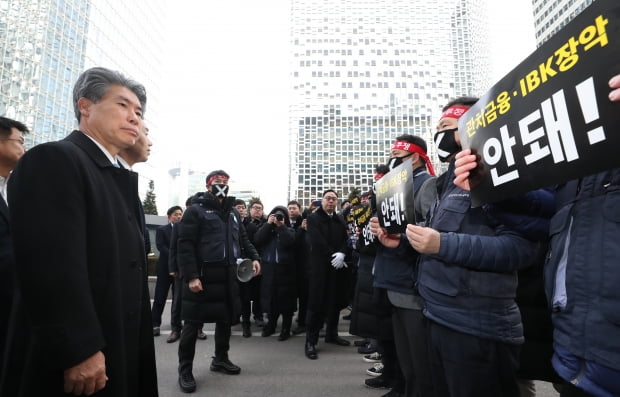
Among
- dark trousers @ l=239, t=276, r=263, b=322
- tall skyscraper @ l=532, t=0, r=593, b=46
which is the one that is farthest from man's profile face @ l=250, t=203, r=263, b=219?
tall skyscraper @ l=532, t=0, r=593, b=46

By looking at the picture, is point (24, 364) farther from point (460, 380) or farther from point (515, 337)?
point (515, 337)

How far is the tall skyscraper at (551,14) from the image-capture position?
69062 millimetres

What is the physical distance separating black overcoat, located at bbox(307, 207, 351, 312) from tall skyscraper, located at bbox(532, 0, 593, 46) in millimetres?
86137

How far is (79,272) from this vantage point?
4.14ft

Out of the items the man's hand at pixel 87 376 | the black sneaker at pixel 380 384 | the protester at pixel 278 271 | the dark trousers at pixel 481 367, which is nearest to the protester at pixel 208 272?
the black sneaker at pixel 380 384

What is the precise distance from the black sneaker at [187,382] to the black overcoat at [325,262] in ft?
5.86

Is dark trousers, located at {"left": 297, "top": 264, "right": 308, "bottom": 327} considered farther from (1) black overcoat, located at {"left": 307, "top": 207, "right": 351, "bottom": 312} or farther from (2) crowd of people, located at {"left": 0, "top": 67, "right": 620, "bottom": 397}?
(2) crowd of people, located at {"left": 0, "top": 67, "right": 620, "bottom": 397}

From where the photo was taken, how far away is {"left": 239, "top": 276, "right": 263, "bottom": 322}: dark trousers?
5914 mm

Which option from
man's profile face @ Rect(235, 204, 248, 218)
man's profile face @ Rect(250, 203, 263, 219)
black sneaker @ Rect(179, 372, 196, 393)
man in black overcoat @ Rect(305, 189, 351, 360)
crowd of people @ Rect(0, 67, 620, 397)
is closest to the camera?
crowd of people @ Rect(0, 67, 620, 397)

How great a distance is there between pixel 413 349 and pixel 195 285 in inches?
90.6

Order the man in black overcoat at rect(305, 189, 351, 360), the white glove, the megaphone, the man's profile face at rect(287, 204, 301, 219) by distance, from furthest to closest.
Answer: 1. the man's profile face at rect(287, 204, 301, 219)
2. the white glove
3. the man in black overcoat at rect(305, 189, 351, 360)
4. the megaphone

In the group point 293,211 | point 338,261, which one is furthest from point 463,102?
point 293,211

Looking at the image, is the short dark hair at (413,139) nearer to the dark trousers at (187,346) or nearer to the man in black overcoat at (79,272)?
the man in black overcoat at (79,272)

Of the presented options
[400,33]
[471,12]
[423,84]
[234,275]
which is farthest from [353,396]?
[471,12]
